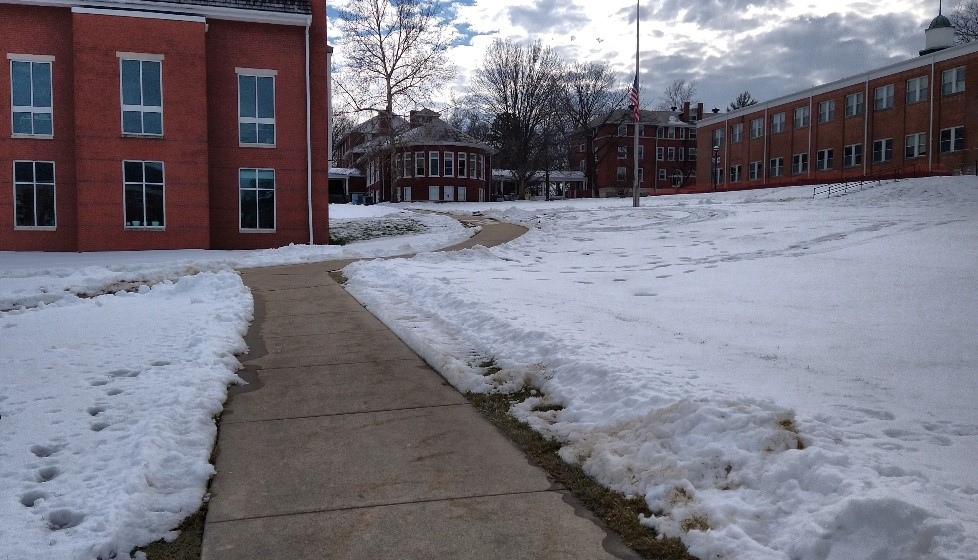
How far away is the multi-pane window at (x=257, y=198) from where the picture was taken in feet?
83.9

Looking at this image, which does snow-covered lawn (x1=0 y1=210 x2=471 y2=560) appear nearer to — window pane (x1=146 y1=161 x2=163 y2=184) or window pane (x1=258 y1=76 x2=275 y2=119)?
window pane (x1=146 y1=161 x2=163 y2=184)

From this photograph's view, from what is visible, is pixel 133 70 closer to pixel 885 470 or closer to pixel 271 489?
pixel 271 489

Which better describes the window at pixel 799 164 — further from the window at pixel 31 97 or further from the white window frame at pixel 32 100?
the window at pixel 31 97

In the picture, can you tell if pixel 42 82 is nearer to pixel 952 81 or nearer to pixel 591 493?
pixel 591 493

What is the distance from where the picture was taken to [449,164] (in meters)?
71.3

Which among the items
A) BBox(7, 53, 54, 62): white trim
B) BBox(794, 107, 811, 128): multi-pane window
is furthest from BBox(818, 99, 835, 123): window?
BBox(7, 53, 54, 62): white trim

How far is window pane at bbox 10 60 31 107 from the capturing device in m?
23.3

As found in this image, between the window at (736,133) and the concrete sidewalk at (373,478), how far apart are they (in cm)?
6348

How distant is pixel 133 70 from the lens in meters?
23.6

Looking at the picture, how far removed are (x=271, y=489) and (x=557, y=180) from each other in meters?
91.7

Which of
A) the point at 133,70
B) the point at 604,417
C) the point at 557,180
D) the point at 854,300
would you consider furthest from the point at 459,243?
the point at 557,180

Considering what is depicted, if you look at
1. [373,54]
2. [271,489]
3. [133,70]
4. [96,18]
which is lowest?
[271,489]

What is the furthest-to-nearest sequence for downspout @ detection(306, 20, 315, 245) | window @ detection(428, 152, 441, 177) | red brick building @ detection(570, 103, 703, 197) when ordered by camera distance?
red brick building @ detection(570, 103, 703, 197) → window @ detection(428, 152, 441, 177) → downspout @ detection(306, 20, 315, 245)

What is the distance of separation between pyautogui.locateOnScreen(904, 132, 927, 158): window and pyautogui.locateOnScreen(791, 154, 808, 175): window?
9254 millimetres
